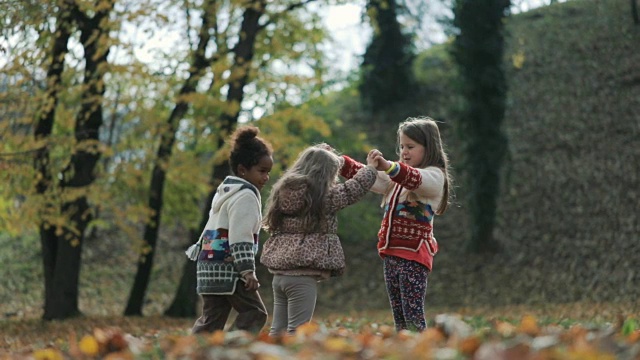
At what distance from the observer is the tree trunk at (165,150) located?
14.0 metres

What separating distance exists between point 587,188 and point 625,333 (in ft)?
69.0

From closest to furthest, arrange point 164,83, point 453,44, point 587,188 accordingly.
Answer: point 164,83 → point 453,44 → point 587,188

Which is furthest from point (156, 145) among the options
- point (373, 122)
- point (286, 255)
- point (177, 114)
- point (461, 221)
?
point (373, 122)

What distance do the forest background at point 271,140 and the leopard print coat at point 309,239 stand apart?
499cm

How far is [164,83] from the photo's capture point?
13.5 m

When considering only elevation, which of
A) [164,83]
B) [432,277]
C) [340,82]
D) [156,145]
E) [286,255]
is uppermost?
[340,82]

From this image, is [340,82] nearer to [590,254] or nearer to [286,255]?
[590,254]

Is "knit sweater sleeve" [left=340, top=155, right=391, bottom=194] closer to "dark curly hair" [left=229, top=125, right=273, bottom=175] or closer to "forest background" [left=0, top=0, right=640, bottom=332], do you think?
"dark curly hair" [left=229, top=125, right=273, bottom=175]

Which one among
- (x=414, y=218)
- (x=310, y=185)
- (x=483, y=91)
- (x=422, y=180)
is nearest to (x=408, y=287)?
(x=414, y=218)

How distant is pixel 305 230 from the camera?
236 inches

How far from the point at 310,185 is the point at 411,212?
85cm

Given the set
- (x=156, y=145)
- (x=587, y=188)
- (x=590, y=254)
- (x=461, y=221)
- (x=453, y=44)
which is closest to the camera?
(x=156, y=145)

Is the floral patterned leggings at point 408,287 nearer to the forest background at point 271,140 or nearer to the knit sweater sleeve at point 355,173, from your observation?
the knit sweater sleeve at point 355,173

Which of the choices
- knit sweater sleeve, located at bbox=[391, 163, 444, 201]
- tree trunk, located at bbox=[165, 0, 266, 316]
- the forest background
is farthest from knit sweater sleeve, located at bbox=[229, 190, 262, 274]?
tree trunk, located at bbox=[165, 0, 266, 316]
